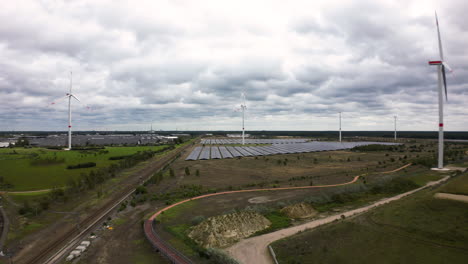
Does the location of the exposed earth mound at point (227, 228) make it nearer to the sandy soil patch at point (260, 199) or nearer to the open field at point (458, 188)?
the sandy soil patch at point (260, 199)

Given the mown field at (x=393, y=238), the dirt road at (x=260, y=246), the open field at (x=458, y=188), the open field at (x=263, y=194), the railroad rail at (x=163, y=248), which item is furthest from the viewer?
the open field at (x=263, y=194)

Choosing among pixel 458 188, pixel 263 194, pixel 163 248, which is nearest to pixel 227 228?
pixel 163 248

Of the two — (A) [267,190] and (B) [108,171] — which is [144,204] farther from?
(B) [108,171]

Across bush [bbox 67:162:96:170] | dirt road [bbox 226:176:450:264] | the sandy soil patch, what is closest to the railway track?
dirt road [bbox 226:176:450:264]

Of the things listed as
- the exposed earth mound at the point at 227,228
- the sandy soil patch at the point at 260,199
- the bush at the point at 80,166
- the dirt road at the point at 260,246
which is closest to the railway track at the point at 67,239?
the exposed earth mound at the point at 227,228

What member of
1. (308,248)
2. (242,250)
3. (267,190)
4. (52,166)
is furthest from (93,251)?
(52,166)
